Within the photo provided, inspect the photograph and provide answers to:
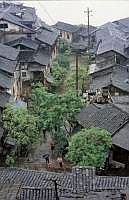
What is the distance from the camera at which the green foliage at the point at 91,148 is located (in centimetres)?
2231

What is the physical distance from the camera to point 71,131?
→ 97.3 ft

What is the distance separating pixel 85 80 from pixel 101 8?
58.5 m

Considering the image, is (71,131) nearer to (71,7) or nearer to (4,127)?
(4,127)

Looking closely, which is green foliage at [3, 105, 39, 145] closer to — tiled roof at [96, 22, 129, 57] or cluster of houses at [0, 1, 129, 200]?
cluster of houses at [0, 1, 129, 200]

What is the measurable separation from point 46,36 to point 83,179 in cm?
3861

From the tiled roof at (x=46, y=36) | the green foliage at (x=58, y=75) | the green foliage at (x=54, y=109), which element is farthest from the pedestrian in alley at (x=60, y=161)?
the tiled roof at (x=46, y=36)

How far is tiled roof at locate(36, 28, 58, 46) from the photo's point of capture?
51.0m

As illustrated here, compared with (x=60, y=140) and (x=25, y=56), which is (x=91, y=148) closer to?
(x=60, y=140)

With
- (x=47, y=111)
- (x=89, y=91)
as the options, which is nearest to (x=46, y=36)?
(x=89, y=91)

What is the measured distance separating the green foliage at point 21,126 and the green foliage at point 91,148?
3639 millimetres

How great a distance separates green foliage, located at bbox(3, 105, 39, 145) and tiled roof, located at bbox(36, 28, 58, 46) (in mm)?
24736

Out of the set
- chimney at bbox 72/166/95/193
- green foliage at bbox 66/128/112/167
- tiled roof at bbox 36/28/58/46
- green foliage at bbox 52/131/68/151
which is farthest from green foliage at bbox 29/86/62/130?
tiled roof at bbox 36/28/58/46

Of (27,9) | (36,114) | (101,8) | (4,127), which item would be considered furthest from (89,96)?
(101,8)

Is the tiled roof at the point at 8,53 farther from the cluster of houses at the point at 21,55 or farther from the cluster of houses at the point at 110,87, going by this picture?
the cluster of houses at the point at 110,87
